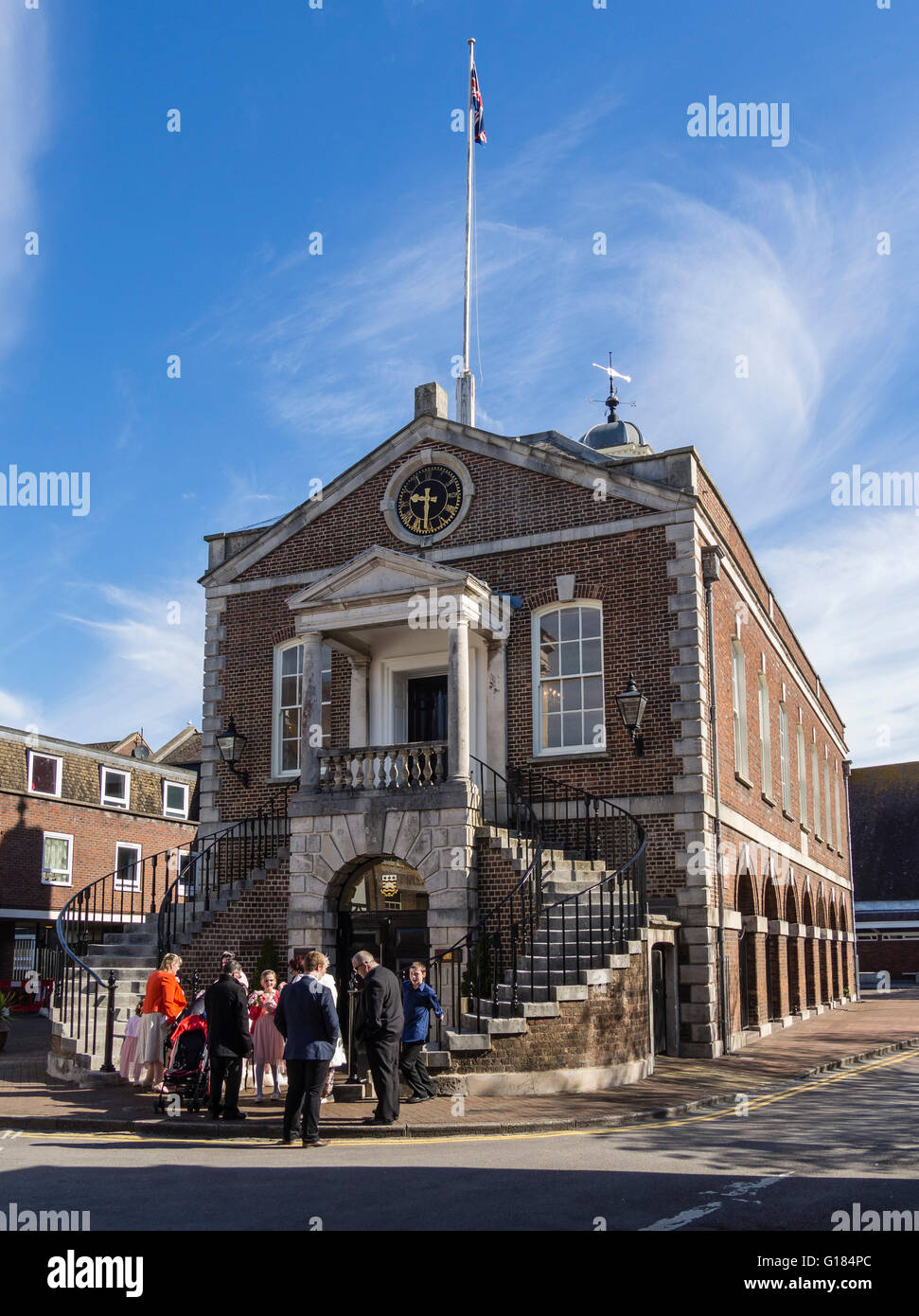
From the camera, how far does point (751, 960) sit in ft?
67.6

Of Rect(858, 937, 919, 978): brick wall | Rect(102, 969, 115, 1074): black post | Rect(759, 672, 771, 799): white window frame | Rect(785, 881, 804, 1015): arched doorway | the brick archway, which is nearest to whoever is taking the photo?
Rect(102, 969, 115, 1074): black post

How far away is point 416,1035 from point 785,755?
1623 cm

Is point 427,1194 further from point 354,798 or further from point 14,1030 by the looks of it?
point 14,1030

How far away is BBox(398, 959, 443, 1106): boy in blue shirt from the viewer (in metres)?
12.0

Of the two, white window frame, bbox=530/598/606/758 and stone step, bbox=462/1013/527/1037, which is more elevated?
white window frame, bbox=530/598/606/758

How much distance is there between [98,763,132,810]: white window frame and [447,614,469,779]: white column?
818 inches

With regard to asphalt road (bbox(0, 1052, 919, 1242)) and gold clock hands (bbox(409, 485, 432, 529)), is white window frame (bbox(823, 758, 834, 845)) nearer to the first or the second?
gold clock hands (bbox(409, 485, 432, 529))

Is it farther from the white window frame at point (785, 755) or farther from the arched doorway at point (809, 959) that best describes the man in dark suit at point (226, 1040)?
the arched doorway at point (809, 959)

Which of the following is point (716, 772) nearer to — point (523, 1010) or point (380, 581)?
point (380, 581)

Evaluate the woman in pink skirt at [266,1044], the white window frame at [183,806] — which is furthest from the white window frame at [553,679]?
the white window frame at [183,806]

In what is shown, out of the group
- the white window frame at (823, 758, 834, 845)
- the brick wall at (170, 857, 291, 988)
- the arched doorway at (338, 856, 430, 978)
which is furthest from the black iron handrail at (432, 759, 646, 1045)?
the white window frame at (823, 758, 834, 845)

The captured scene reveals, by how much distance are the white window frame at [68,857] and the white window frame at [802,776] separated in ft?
61.8

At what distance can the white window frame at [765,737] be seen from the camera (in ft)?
76.4

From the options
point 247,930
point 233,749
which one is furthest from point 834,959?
point 247,930
